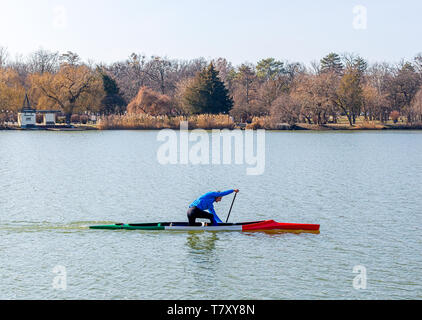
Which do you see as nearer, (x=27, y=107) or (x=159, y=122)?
(x=159, y=122)

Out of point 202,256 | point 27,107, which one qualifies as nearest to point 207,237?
point 202,256

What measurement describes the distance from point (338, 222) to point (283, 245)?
475 centimetres

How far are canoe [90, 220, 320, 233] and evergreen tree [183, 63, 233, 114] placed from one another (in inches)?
2871

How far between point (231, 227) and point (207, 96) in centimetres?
7379

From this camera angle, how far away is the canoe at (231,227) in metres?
21.1

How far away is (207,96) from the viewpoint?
9381 cm

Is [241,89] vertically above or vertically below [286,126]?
above

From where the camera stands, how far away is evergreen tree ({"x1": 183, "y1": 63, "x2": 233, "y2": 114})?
93.8m

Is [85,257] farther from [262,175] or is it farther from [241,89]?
[241,89]

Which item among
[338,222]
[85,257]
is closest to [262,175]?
[338,222]

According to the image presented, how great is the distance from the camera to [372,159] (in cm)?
5094

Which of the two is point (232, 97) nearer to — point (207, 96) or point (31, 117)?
point (207, 96)

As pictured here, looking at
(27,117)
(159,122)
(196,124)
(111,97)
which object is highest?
(111,97)

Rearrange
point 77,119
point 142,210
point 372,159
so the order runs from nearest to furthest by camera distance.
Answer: point 142,210
point 372,159
point 77,119
